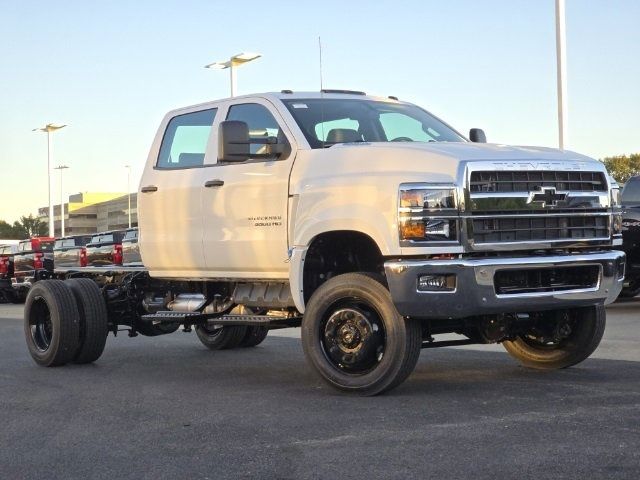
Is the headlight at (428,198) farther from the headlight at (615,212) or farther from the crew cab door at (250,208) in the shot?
the headlight at (615,212)

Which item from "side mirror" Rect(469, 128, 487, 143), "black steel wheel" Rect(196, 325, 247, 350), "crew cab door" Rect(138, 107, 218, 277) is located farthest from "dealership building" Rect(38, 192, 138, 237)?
"side mirror" Rect(469, 128, 487, 143)

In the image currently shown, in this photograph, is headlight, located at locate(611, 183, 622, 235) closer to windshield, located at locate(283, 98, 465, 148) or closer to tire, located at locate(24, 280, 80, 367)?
windshield, located at locate(283, 98, 465, 148)

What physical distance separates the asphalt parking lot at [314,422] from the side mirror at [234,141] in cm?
180

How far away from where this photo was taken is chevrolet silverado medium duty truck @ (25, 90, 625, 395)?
707 cm

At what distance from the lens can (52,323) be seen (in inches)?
399

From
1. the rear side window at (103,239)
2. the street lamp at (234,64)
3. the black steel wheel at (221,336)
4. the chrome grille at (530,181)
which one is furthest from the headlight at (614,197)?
the street lamp at (234,64)

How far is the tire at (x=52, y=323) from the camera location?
1004 centimetres

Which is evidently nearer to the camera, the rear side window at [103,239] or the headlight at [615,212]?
the headlight at [615,212]

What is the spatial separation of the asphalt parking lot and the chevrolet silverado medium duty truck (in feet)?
1.42

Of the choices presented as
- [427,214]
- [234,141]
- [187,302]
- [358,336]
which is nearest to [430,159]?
[427,214]

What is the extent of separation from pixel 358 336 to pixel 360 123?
2.01 meters

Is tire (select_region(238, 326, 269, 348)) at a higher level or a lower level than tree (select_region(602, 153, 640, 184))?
lower

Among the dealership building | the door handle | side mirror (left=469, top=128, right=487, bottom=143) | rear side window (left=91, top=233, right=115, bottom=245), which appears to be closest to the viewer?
the door handle

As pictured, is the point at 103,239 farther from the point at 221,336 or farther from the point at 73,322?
the point at 73,322
